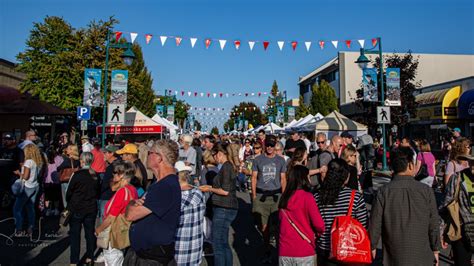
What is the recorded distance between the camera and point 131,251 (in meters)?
3.27

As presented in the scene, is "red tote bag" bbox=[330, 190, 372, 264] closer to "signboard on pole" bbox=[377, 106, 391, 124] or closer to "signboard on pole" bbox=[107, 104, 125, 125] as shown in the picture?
"signboard on pole" bbox=[107, 104, 125, 125]

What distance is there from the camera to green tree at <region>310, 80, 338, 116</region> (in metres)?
50.0

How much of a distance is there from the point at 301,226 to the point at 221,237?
1.74 metres

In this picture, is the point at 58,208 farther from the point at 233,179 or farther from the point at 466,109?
the point at 466,109

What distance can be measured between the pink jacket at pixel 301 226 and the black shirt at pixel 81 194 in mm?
3164

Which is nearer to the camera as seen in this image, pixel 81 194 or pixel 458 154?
pixel 458 154

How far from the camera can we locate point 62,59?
83.9ft

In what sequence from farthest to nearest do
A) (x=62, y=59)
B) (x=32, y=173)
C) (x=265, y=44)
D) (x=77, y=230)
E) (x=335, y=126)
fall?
(x=62, y=59), (x=265, y=44), (x=335, y=126), (x=32, y=173), (x=77, y=230)

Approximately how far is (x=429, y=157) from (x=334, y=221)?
5.58 metres

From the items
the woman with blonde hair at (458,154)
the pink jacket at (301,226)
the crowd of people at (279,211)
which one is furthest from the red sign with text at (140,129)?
the pink jacket at (301,226)

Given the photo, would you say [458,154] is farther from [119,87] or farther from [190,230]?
[119,87]

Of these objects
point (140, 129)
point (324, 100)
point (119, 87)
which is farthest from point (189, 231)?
point (324, 100)

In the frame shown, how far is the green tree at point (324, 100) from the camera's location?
50.0 metres

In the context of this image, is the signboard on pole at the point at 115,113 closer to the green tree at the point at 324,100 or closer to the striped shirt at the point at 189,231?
the striped shirt at the point at 189,231
